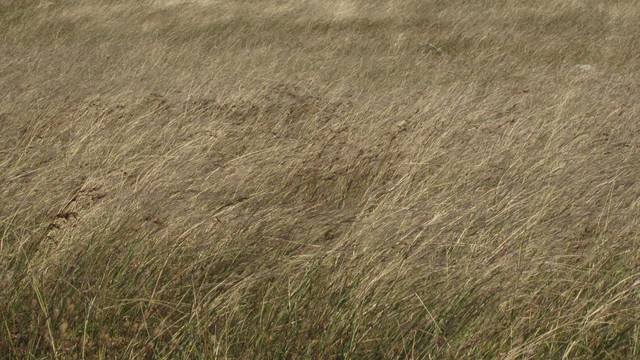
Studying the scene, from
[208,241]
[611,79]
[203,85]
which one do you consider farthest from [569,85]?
[208,241]

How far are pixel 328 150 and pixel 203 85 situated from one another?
7.83 feet

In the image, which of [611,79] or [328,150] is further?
[611,79]

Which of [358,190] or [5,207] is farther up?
[5,207]

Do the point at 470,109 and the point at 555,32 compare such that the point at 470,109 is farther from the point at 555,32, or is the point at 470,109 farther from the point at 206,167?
the point at 555,32

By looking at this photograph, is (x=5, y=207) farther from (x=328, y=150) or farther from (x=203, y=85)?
(x=203, y=85)

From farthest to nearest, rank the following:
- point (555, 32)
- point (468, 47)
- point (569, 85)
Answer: point (555, 32) < point (468, 47) < point (569, 85)

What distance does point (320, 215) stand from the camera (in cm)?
290

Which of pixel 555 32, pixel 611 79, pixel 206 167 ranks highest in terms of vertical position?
pixel 206 167

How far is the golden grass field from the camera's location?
6.47 ft

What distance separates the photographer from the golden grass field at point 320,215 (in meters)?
1.97

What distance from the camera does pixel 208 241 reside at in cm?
248

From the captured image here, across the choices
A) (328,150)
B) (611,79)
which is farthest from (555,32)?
(328,150)

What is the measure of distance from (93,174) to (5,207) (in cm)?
48

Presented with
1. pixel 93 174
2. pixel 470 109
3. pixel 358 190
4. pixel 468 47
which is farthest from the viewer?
pixel 468 47
